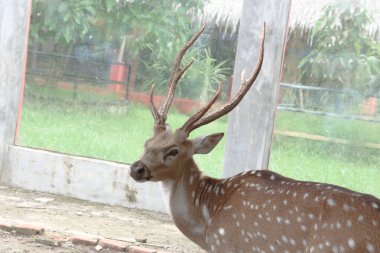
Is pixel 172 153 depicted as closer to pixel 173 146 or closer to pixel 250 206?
pixel 173 146

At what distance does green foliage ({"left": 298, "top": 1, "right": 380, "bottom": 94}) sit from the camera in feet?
21.8

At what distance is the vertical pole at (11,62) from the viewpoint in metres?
7.88

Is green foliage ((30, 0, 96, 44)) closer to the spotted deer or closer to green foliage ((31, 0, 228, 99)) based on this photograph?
green foliage ((31, 0, 228, 99))

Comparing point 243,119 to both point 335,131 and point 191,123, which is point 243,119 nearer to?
point 335,131

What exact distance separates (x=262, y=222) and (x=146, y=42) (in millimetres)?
3618

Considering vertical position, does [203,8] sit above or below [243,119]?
above

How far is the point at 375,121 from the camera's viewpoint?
6664 mm

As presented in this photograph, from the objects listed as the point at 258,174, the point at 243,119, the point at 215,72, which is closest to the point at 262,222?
the point at 258,174

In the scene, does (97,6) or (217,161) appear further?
(97,6)

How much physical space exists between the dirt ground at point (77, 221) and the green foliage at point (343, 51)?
184cm

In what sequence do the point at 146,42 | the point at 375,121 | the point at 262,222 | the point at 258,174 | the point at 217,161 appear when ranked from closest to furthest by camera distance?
1. the point at 262,222
2. the point at 258,174
3. the point at 375,121
4. the point at 217,161
5. the point at 146,42

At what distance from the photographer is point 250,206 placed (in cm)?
450

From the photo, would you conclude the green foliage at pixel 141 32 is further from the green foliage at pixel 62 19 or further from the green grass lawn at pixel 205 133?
the green grass lawn at pixel 205 133

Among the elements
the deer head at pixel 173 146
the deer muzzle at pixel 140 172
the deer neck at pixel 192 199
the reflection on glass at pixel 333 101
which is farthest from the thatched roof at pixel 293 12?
the deer muzzle at pixel 140 172
